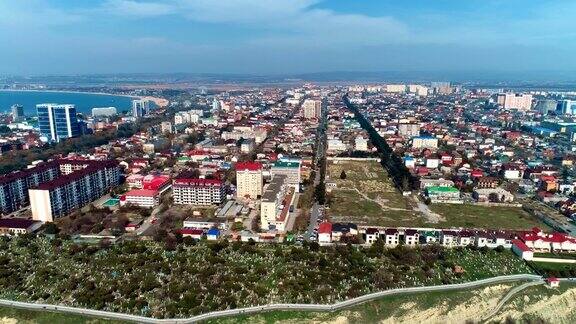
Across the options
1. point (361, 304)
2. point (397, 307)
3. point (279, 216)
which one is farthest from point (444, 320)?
point (279, 216)

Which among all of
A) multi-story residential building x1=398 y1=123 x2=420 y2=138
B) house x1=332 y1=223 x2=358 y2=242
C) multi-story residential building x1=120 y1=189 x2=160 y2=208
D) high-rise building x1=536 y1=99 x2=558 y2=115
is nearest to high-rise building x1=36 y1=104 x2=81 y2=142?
multi-story residential building x1=120 y1=189 x2=160 y2=208

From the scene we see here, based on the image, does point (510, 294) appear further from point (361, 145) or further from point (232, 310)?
point (361, 145)

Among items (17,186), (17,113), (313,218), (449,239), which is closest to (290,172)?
(313,218)

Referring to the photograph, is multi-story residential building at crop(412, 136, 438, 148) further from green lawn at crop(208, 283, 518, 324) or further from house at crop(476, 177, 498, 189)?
green lawn at crop(208, 283, 518, 324)

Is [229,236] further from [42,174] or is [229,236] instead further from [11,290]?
[42,174]

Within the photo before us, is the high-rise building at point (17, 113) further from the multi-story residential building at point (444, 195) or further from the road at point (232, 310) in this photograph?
the multi-story residential building at point (444, 195)

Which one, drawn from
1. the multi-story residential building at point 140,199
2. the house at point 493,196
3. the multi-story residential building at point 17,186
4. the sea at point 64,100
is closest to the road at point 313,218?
the multi-story residential building at point 140,199
